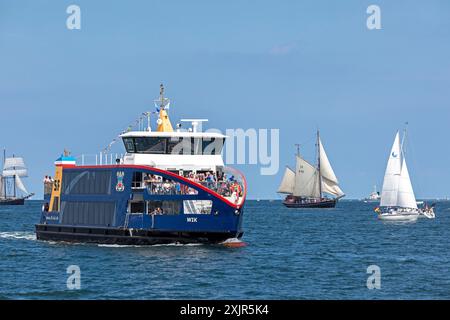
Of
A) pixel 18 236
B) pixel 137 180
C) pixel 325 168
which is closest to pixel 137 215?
pixel 137 180

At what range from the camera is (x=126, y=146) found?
5350 cm

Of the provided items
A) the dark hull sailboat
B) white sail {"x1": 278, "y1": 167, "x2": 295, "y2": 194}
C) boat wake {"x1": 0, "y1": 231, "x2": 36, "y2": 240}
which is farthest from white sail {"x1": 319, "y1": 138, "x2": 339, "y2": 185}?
boat wake {"x1": 0, "y1": 231, "x2": 36, "y2": 240}

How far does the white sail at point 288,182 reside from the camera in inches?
7195

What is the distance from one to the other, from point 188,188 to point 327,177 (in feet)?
417

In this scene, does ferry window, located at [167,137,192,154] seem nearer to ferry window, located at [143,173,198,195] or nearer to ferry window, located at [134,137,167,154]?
ferry window, located at [134,137,167,154]

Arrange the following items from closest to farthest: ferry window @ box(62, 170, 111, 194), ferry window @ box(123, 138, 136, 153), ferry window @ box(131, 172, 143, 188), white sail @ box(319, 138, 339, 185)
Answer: ferry window @ box(131, 172, 143, 188), ferry window @ box(62, 170, 111, 194), ferry window @ box(123, 138, 136, 153), white sail @ box(319, 138, 339, 185)

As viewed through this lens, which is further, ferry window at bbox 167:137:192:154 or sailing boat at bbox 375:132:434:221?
sailing boat at bbox 375:132:434:221

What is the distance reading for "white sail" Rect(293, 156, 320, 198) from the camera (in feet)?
570

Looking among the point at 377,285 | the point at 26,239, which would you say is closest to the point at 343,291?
the point at 377,285

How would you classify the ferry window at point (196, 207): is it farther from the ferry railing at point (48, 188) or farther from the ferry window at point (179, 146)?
the ferry railing at point (48, 188)

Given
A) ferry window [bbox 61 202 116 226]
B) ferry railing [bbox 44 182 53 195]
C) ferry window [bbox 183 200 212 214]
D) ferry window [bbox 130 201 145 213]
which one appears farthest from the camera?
ferry railing [bbox 44 182 53 195]

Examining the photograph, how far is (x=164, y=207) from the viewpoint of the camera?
48469mm

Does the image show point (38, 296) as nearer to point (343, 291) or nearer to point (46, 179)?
point (343, 291)

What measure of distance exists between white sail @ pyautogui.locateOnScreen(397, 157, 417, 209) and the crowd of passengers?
59.3 meters
